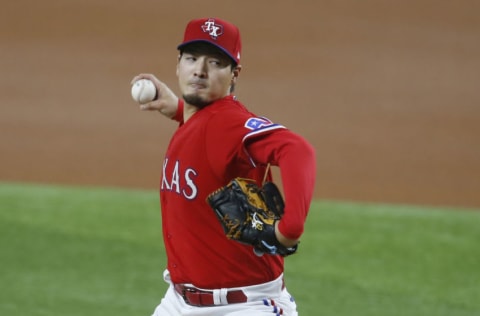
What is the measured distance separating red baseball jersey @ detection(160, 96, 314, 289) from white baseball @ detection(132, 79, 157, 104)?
544 mm

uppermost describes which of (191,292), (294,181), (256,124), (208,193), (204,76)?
(204,76)

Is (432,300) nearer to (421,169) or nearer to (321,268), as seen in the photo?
(321,268)

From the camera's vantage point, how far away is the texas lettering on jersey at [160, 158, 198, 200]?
3896mm

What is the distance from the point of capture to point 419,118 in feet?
43.4

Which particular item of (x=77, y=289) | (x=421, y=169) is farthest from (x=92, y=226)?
(x=421, y=169)

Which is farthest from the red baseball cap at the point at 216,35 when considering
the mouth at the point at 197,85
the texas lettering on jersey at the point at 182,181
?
the texas lettering on jersey at the point at 182,181

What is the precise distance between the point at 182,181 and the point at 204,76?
1.44 feet

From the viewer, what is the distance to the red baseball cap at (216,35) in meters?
3.93

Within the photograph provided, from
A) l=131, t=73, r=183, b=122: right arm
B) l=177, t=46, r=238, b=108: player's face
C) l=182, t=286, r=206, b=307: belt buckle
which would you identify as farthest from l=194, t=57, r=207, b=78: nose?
l=182, t=286, r=206, b=307: belt buckle

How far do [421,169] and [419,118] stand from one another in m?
1.83

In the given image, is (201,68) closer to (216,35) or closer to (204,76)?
(204,76)

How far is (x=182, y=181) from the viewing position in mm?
3934

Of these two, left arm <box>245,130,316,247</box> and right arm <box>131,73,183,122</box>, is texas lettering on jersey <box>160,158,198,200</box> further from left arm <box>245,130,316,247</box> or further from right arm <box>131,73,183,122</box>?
right arm <box>131,73,183,122</box>

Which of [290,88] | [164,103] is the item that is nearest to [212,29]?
[164,103]
